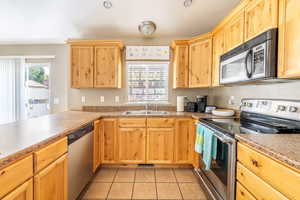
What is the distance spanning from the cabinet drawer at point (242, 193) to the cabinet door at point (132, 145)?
1568 mm

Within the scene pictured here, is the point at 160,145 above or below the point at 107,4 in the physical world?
below

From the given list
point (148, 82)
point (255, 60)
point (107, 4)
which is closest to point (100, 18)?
point (107, 4)

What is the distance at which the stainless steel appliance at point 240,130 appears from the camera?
4.23 feet

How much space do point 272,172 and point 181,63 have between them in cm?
229

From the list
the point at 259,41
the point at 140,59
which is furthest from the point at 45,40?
the point at 259,41

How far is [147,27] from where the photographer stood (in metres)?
2.80

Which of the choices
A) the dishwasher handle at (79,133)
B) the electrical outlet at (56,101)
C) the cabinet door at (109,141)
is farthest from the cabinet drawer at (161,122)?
the electrical outlet at (56,101)

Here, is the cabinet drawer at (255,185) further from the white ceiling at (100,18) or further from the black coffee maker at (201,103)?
the white ceiling at (100,18)

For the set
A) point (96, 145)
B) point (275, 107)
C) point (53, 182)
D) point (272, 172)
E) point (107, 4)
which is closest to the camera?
point (272, 172)

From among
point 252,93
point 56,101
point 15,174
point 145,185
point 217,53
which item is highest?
point 217,53

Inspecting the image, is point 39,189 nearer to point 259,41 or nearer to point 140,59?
point 259,41

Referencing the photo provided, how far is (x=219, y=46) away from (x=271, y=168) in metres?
1.92

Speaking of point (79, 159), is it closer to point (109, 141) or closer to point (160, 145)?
point (109, 141)

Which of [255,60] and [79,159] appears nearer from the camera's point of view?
[255,60]
